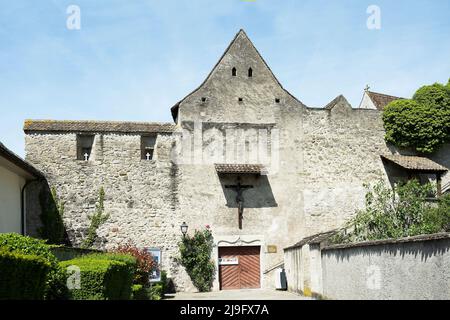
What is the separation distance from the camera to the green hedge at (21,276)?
8.41 meters

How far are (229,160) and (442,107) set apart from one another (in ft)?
33.9

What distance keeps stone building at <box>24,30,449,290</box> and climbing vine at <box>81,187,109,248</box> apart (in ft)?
0.68

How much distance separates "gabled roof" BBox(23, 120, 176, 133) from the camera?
942 inches

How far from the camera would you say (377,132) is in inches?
1046

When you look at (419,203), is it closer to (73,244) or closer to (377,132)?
(377,132)

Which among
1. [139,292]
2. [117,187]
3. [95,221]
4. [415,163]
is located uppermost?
[415,163]

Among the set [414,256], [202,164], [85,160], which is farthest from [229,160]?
[414,256]

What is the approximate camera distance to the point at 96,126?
79.9 ft

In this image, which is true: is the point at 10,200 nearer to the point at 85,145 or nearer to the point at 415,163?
the point at 85,145

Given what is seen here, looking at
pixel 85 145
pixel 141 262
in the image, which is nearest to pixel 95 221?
pixel 85 145

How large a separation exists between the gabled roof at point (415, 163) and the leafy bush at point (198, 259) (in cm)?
909

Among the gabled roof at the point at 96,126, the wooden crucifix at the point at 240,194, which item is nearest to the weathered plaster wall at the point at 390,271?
the wooden crucifix at the point at 240,194

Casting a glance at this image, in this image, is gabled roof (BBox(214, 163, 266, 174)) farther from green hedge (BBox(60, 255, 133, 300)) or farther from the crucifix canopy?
green hedge (BBox(60, 255, 133, 300))

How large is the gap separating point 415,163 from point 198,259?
10721mm
